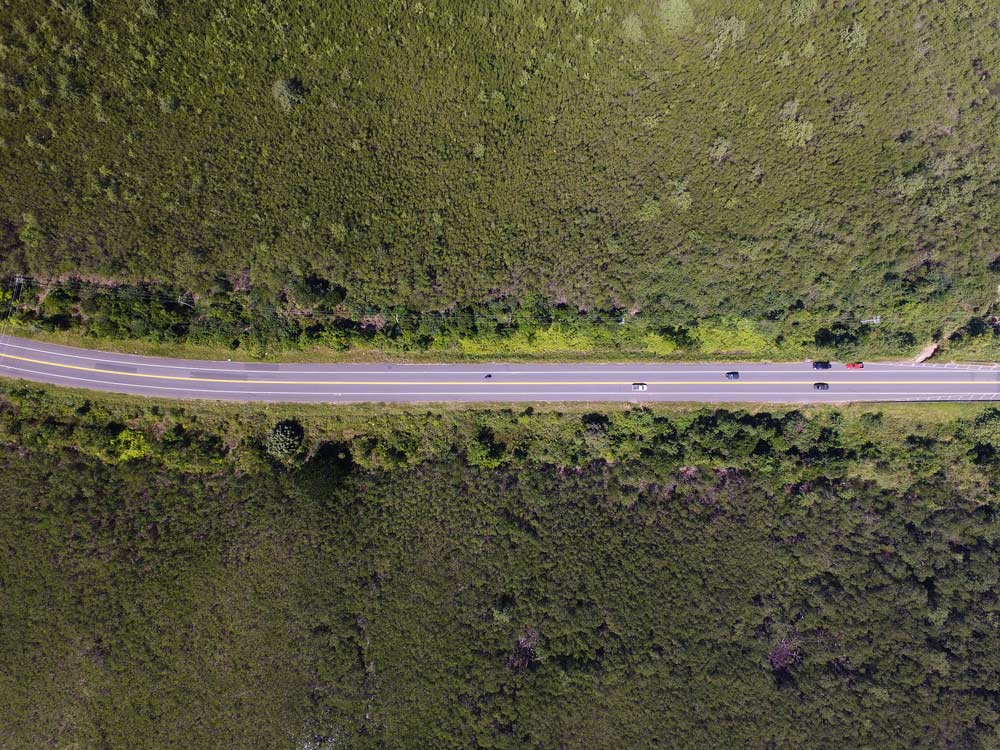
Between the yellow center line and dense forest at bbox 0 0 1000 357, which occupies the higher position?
dense forest at bbox 0 0 1000 357

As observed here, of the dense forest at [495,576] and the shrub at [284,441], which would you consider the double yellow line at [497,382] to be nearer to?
the dense forest at [495,576]

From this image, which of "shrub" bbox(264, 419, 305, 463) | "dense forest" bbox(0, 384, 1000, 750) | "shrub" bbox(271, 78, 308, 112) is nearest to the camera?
"dense forest" bbox(0, 384, 1000, 750)

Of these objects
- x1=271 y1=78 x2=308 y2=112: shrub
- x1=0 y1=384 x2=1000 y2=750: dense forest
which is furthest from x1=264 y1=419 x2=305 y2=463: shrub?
x1=271 y1=78 x2=308 y2=112: shrub

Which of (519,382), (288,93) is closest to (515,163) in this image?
(519,382)

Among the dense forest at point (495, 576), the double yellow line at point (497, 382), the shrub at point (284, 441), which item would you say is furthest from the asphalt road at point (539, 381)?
the shrub at point (284, 441)

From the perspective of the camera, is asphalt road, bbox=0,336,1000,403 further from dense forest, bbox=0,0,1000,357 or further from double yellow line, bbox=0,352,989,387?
dense forest, bbox=0,0,1000,357

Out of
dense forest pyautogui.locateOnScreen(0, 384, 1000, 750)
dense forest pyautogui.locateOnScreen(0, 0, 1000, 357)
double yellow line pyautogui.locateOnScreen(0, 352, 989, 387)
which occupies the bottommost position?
dense forest pyautogui.locateOnScreen(0, 384, 1000, 750)
